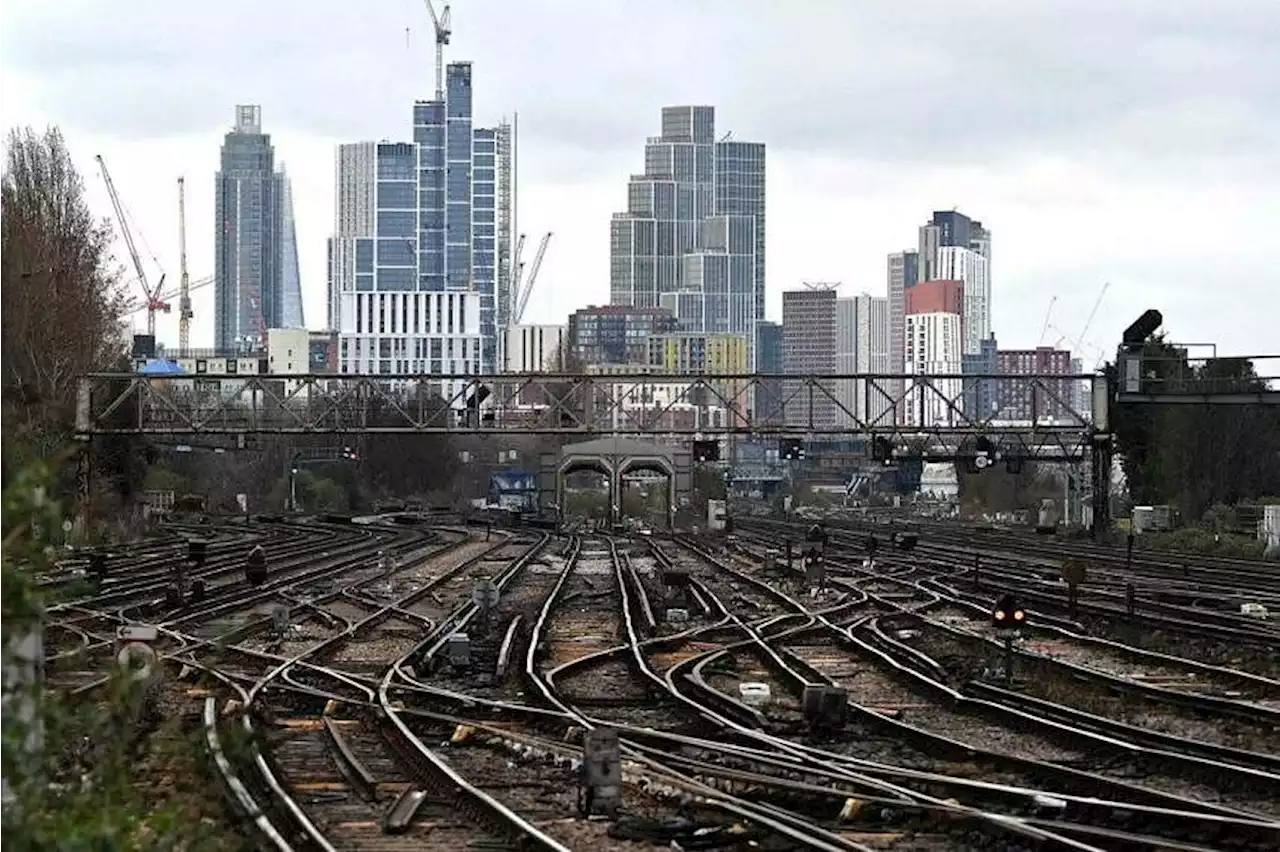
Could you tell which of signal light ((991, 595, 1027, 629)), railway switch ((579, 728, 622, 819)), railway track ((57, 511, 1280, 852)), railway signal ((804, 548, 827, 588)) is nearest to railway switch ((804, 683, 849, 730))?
railway track ((57, 511, 1280, 852))

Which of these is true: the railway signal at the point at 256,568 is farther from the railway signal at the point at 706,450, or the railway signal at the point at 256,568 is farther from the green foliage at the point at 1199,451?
the green foliage at the point at 1199,451

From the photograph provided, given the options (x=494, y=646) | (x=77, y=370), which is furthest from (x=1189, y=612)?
(x=77, y=370)

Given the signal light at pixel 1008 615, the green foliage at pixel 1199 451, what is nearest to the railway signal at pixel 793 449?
the green foliage at pixel 1199 451

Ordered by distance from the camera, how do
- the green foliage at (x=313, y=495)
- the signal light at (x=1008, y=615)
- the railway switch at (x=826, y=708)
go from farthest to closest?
the green foliage at (x=313, y=495) → the signal light at (x=1008, y=615) → the railway switch at (x=826, y=708)

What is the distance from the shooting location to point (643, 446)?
95188 mm

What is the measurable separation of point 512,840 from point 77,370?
54481mm

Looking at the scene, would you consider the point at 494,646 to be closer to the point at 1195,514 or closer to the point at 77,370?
the point at 77,370

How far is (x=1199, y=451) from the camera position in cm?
8225

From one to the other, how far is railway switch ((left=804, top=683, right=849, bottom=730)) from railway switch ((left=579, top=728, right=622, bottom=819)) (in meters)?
5.33

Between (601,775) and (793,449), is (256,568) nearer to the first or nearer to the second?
(601,775)

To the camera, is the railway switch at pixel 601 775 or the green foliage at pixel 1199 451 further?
the green foliage at pixel 1199 451

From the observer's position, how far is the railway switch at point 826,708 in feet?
65.7

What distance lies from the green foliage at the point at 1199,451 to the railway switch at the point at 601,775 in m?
68.1

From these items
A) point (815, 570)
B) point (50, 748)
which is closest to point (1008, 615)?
point (50, 748)
